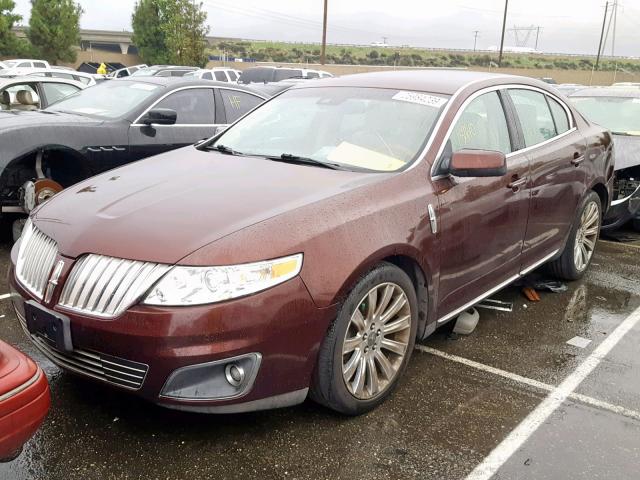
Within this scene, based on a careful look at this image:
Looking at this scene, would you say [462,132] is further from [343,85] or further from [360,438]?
[360,438]

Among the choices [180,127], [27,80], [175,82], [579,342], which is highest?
[175,82]

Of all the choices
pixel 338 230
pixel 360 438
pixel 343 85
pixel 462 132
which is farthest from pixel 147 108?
pixel 360 438

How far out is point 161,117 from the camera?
19.7 feet

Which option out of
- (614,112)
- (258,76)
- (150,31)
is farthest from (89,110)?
(150,31)

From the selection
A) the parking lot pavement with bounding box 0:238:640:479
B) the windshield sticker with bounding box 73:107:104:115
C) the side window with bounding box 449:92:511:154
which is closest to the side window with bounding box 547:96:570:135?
the side window with bounding box 449:92:511:154

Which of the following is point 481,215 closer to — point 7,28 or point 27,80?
point 27,80

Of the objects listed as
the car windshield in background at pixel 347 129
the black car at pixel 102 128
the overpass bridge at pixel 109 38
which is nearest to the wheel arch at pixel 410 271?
the car windshield in background at pixel 347 129

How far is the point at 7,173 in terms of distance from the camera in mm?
5281

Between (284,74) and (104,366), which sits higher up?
(284,74)

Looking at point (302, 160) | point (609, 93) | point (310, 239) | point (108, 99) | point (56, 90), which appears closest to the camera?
point (310, 239)

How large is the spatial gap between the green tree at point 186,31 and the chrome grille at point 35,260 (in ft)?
101

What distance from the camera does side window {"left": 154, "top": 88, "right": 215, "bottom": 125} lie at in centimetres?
664

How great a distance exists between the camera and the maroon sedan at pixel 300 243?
249 cm

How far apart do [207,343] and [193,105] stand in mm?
4906
